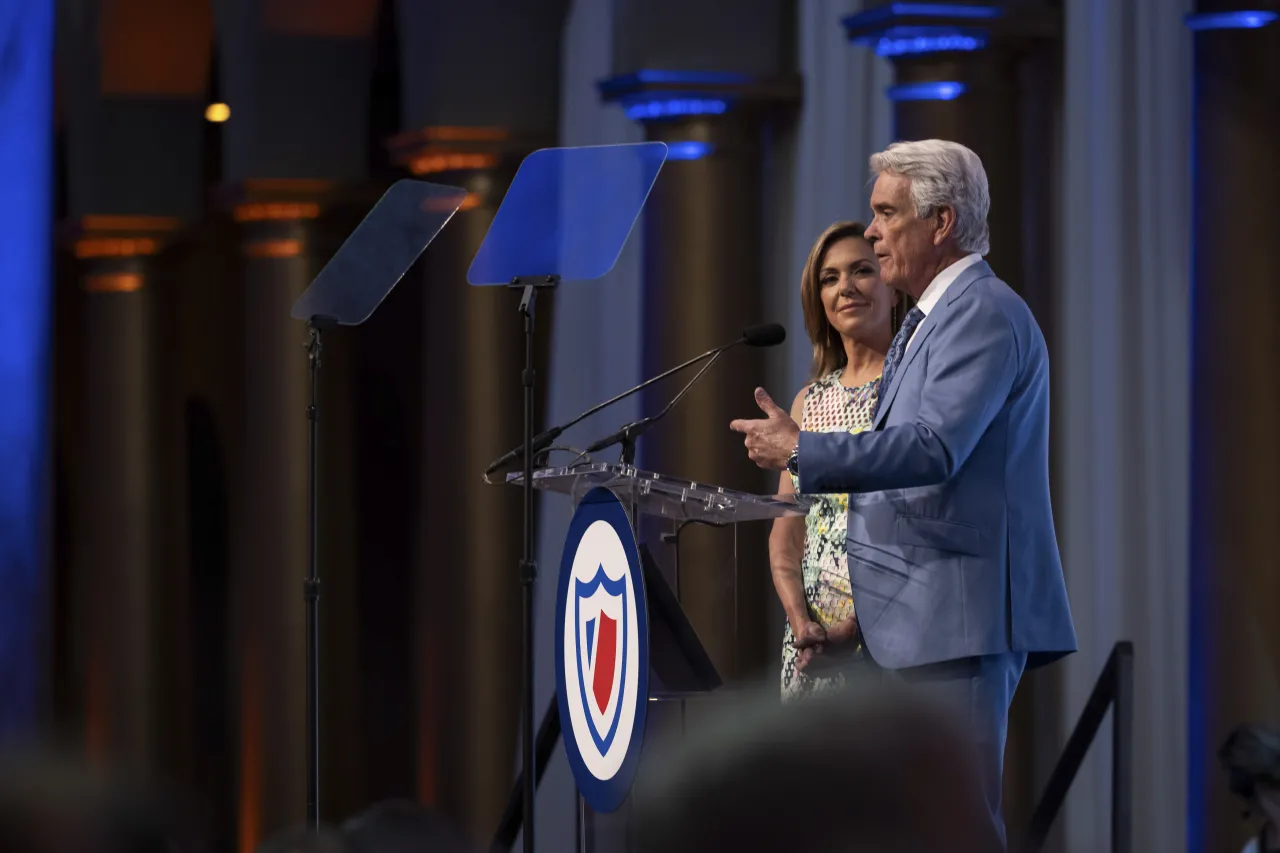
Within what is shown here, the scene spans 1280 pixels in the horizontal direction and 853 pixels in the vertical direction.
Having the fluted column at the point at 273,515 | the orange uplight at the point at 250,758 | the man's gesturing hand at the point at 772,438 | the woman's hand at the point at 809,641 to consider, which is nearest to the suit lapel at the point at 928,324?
the man's gesturing hand at the point at 772,438

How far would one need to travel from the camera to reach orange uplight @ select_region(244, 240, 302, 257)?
18.3 ft

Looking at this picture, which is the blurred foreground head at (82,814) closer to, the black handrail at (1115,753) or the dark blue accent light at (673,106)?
the black handrail at (1115,753)

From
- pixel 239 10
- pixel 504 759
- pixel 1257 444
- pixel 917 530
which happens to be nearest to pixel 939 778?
pixel 917 530

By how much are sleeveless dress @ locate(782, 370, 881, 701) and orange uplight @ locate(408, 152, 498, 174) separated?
225 cm

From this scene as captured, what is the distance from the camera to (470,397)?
214 inches

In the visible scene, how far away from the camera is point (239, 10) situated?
18.2 feet

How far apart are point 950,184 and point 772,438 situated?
0.51m

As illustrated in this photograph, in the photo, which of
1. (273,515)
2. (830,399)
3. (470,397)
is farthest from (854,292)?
(273,515)

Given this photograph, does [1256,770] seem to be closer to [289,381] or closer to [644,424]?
[644,424]

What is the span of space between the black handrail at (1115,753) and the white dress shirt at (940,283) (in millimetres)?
1158

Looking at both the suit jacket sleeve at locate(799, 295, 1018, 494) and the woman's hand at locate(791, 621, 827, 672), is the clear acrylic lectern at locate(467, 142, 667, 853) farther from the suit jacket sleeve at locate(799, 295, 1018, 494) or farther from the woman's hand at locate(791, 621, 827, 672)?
the suit jacket sleeve at locate(799, 295, 1018, 494)

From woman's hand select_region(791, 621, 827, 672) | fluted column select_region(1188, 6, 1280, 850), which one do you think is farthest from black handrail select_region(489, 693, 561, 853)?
fluted column select_region(1188, 6, 1280, 850)

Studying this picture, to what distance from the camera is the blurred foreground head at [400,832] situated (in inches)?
57.8

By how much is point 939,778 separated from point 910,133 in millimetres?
3941
